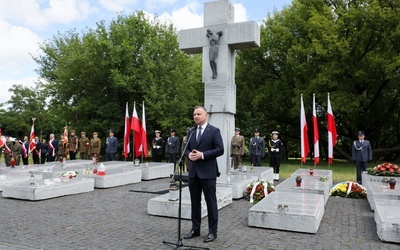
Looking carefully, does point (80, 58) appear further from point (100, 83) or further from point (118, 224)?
point (118, 224)

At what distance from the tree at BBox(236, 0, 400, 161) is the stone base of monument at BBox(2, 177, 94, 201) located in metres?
16.6

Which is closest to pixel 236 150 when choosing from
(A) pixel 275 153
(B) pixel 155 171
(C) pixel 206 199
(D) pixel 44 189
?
(A) pixel 275 153

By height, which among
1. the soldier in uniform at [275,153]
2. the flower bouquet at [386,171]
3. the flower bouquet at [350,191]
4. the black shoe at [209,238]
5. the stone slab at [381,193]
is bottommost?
the black shoe at [209,238]

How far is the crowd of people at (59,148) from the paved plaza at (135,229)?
8.64 metres

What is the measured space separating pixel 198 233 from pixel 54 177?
6.87m

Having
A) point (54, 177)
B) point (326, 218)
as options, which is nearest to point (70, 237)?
point (326, 218)

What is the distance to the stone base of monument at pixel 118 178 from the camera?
1066 cm

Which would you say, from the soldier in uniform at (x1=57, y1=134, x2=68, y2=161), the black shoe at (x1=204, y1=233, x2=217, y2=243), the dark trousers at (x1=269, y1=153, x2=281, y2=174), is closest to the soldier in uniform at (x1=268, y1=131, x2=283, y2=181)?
the dark trousers at (x1=269, y1=153, x2=281, y2=174)

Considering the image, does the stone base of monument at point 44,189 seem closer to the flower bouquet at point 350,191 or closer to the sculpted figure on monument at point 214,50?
the sculpted figure on monument at point 214,50

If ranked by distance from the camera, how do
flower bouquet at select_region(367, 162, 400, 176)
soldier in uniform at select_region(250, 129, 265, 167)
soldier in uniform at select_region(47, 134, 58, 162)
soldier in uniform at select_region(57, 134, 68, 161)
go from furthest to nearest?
soldier in uniform at select_region(47, 134, 58, 162)
soldier in uniform at select_region(57, 134, 68, 161)
soldier in uniform at select_region(250, 129, 265, 167)
flower bouquet at select_region(367, 162, 400, 176)

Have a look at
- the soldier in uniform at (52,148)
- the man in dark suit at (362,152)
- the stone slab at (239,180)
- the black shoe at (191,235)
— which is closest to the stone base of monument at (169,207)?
the black shoe at (191,235)

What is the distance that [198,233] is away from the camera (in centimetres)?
538

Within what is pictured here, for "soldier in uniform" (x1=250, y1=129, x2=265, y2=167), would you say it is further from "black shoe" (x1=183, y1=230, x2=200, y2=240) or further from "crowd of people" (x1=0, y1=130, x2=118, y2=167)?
"black shoe" (x1=183, y1=230, x2=200, y2=240)

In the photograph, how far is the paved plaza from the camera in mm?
5051
